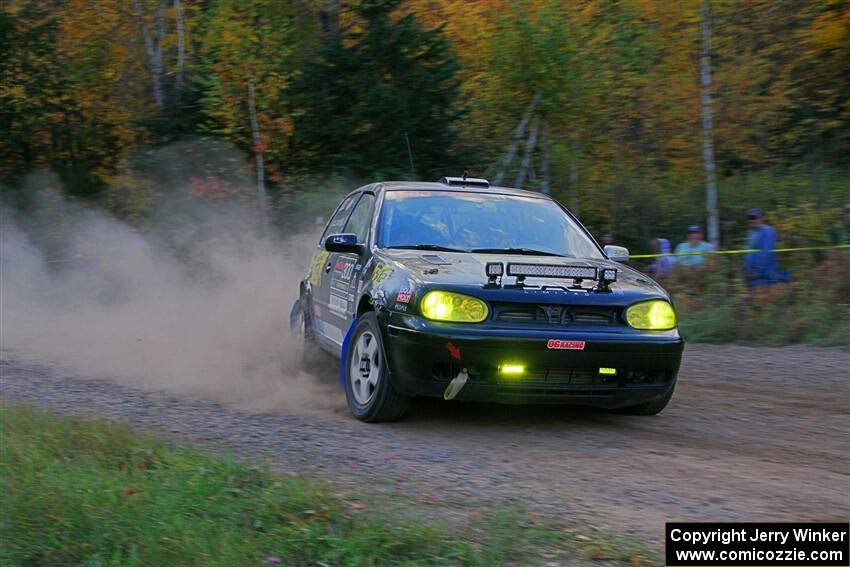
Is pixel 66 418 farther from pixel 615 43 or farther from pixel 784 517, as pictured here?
pixel 615 43

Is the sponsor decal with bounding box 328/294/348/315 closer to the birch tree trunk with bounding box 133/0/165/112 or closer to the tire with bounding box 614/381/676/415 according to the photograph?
the tire with bounding box 614/381/676/415

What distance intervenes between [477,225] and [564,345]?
165 cm

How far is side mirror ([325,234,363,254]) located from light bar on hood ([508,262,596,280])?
1452 millimetres

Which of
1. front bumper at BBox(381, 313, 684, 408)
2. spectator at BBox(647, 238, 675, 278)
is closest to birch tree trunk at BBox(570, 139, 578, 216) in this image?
spectator at BBox(647, 238, 675, 278)

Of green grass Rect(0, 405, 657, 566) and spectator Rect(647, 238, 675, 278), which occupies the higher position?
spectator Rect(647, 238, 675, 278)

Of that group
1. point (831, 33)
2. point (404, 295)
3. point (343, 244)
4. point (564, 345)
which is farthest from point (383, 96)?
point (564, 345)

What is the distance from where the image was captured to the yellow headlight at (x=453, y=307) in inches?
232

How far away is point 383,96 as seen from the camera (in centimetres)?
2091

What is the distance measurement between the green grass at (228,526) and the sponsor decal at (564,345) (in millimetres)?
1636

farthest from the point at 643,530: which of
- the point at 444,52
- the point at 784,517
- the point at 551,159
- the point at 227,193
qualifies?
the point at 227,193

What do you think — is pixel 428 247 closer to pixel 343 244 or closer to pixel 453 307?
pixel 343 244

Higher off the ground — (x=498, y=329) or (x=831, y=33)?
(x=831, y=33)

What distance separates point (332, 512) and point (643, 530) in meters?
1.35

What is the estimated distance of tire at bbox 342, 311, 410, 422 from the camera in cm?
625
